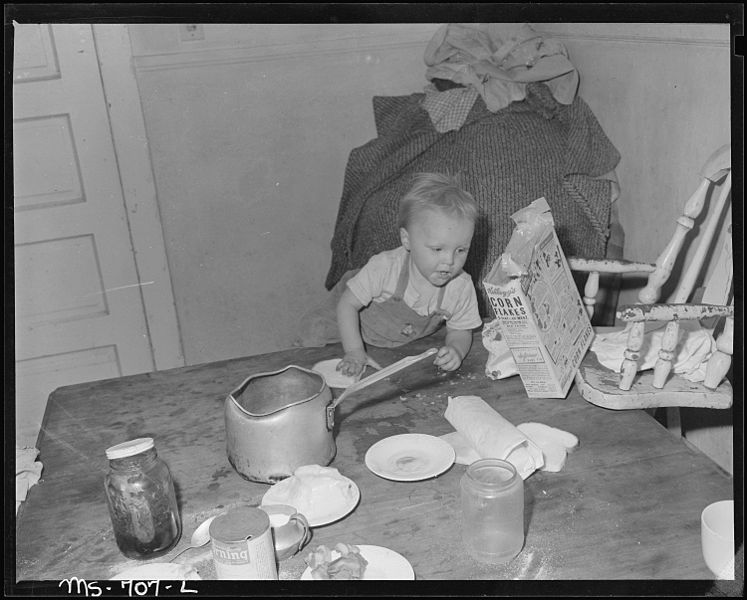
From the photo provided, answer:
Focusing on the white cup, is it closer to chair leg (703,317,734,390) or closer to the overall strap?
chair leg (703,317,734,390)

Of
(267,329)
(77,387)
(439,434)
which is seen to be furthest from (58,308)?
(439,434)

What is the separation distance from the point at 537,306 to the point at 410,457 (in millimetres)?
380

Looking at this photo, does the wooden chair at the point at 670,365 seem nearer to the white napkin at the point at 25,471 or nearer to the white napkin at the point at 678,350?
the white napkin at the point at 678,350

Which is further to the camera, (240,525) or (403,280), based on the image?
(403,280)

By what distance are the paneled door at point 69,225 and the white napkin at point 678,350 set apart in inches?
87.2

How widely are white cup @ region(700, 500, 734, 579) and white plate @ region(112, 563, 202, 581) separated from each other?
2.20ft

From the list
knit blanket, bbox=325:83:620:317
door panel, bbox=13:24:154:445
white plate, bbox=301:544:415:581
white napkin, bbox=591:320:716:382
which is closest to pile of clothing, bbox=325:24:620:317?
knit blanket, bbox=325:83:620:317

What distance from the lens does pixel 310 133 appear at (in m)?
3.23

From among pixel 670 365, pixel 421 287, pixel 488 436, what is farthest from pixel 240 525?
pixel 421 287

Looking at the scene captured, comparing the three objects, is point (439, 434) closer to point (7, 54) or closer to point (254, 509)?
point (254, 509)

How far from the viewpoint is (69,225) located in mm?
3100

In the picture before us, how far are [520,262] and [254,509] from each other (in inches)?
26.0

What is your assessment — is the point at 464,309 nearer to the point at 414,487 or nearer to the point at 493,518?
the point at 414,487

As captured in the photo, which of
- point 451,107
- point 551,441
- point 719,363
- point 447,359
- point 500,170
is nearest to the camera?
point 551,441
